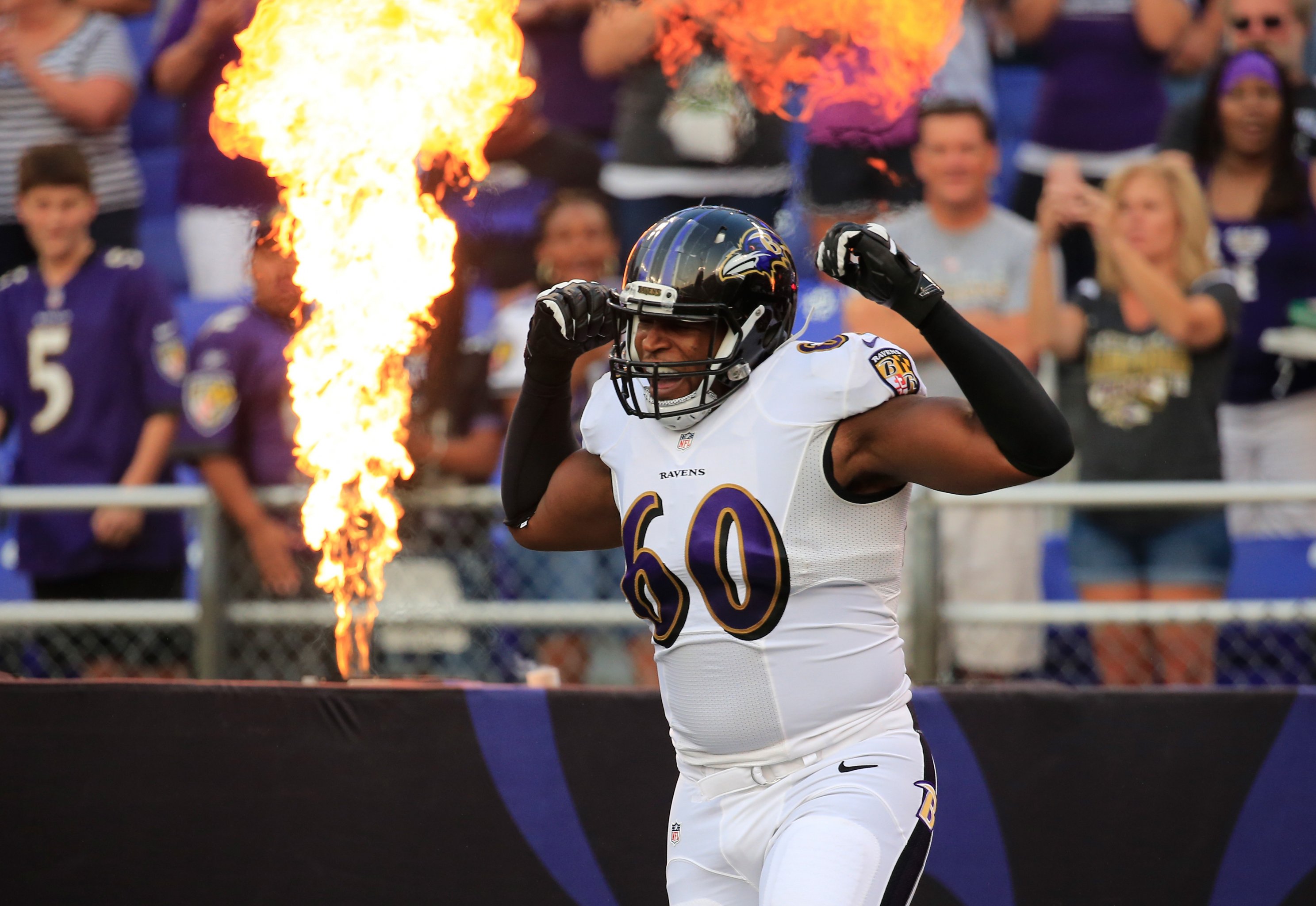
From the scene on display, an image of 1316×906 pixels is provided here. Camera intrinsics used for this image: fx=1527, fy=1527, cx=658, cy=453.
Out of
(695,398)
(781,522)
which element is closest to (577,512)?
(695,398)

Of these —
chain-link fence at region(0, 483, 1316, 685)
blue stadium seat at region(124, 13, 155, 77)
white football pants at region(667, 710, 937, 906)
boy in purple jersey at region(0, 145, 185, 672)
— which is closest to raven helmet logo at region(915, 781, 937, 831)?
white football pants at region(667, 710, 937, 906)

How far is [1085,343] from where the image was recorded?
5.82m

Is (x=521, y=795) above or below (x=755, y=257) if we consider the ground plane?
below

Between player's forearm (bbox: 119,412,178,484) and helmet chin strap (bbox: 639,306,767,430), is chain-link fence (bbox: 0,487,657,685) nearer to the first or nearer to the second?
player's forearm (bbox: 119,412,178,484)

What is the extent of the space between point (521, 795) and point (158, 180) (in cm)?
415

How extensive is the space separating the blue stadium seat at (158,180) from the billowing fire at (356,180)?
99.5 inches

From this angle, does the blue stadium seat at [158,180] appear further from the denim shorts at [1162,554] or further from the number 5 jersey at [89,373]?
the denim shorts at [1162,554]

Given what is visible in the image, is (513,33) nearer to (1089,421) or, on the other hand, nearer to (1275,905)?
(1089,421)

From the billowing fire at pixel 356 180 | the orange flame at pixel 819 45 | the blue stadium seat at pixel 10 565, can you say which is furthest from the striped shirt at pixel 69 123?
the orange flame at pixel 819 45

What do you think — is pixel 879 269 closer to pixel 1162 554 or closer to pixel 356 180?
pixel 356 180

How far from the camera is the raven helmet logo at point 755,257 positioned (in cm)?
332

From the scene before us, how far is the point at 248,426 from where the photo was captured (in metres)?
5.88

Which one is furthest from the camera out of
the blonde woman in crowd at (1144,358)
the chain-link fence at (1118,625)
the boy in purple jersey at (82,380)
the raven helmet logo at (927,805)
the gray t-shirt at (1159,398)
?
the boy in purple jersey at (82,380)

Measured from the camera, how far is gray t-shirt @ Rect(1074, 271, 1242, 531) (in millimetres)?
5699
